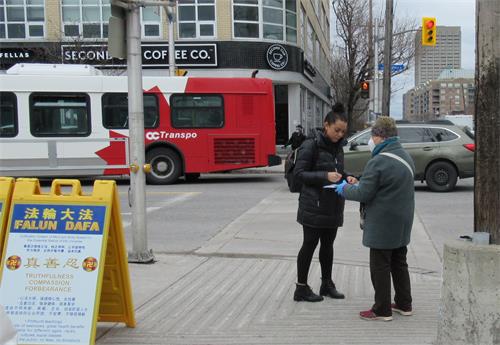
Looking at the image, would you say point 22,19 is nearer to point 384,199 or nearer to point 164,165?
point 164,165

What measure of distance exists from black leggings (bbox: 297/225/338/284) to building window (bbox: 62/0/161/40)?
2274 cm

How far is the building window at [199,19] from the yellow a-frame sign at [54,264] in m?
23.4

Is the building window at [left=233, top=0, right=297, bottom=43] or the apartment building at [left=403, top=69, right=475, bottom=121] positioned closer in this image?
the building window at [left=233, top=0, right=297, bottom=43]

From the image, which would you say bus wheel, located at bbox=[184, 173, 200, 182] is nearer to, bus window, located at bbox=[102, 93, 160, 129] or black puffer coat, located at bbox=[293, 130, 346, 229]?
bus window, located at bbox=[102, 93, 160, 129]

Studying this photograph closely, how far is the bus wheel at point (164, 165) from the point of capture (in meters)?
15.9

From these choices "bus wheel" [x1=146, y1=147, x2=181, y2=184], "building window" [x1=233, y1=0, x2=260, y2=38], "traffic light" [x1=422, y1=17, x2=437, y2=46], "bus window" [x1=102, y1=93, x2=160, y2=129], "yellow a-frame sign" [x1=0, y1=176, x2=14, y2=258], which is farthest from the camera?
"building window" [x1=233, y1=0, x2=260, y2=38]

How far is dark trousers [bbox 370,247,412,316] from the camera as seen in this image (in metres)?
4.51

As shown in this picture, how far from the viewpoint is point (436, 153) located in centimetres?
1380

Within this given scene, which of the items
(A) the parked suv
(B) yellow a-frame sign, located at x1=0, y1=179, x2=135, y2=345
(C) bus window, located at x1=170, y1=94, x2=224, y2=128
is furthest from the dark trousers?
(C) bus window, located at x1=170, y1=94, x2=224, y2=128

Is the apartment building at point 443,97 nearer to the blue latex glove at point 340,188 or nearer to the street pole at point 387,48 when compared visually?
the street pole at point 387,48

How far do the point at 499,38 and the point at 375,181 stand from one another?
135 cm

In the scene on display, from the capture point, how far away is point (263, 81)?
1620 cm

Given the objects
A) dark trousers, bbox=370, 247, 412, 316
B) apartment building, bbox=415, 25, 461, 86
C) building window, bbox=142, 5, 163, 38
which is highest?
apartment building, bbox=415, 25, 461, 86

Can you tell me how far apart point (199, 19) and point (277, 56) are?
410 centimetres
